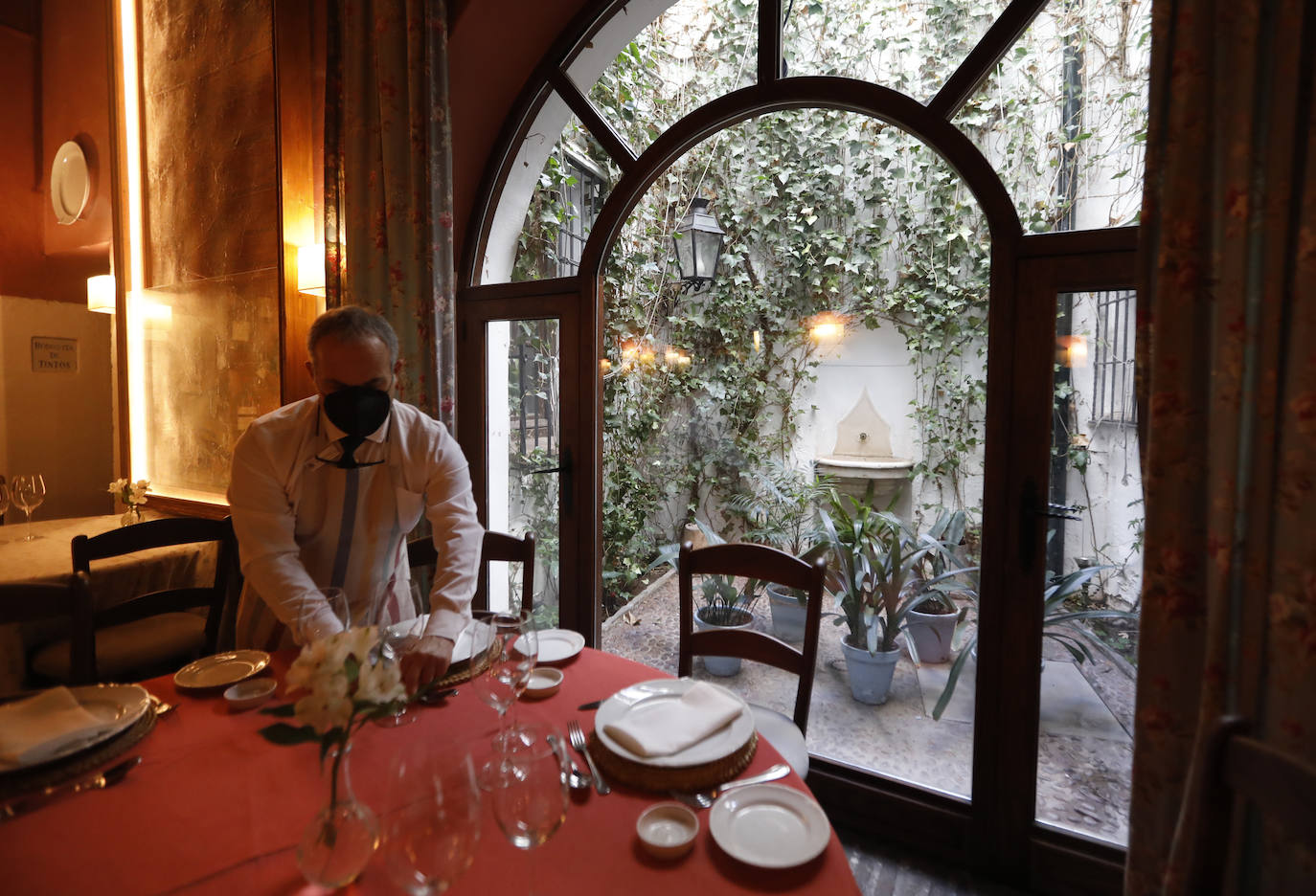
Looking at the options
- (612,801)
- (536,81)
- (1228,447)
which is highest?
(536,81)

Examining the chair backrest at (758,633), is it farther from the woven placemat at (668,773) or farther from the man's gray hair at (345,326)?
the man's gray hair at (345,326)

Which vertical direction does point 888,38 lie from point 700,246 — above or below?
above

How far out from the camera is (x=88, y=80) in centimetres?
312

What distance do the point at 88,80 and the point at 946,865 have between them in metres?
4.84

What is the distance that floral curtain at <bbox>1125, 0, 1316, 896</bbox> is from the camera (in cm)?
116

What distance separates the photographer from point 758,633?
156cm

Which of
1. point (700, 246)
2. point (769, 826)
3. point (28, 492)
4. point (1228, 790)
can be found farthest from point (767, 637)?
point (28, 492)

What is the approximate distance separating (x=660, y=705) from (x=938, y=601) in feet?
5.52

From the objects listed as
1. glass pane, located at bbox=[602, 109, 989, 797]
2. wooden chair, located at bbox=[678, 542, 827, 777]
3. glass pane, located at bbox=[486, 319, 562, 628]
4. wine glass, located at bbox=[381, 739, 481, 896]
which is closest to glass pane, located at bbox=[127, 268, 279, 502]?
glass pane, located at bbox=[486, 319, 562, 628]

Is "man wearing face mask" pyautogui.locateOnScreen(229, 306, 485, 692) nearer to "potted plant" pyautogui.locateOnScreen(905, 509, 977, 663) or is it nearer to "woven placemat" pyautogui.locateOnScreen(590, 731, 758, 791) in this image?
"woven placemat" pyautogui.locateOnScreen(590, 731, 758, 791)

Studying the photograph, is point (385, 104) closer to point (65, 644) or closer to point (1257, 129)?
point (65, 644)

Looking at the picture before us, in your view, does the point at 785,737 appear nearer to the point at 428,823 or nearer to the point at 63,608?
the point at 428,823

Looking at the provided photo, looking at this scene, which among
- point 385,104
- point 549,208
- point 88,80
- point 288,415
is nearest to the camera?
point 288,415

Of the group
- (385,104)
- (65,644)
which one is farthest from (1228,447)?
(65,644)
